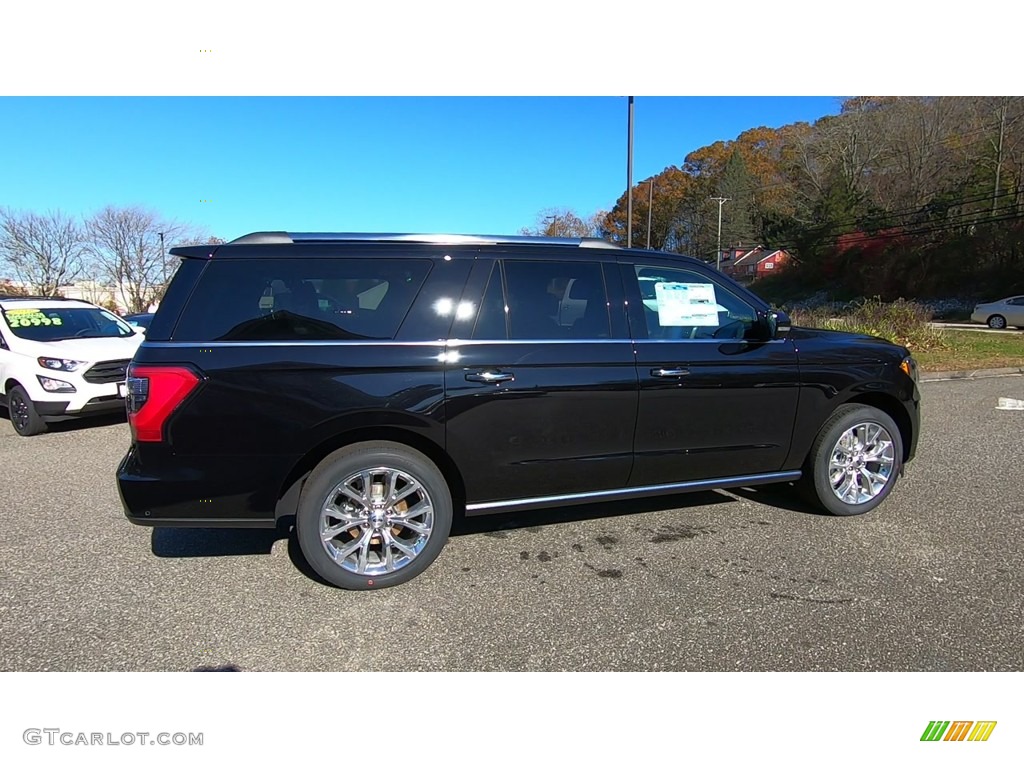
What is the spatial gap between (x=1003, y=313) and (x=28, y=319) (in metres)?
30.0

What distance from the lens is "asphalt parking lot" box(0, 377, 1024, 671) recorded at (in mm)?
2486

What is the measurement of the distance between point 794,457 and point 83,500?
17.3ft

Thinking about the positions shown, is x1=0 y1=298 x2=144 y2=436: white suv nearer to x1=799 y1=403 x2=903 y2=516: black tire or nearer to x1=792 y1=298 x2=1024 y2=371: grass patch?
x1=799 y1=403 x2=903 y2=516: black tire

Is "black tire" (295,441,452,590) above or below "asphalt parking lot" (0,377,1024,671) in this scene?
above

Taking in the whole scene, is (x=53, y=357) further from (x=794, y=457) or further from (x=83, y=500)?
(x=794, y=457)

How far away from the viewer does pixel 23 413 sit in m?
6.55

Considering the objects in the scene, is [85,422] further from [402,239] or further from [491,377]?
[491,377]

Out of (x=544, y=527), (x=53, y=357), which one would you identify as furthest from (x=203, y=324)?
(x=53, y=357)

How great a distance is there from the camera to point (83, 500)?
436 cm

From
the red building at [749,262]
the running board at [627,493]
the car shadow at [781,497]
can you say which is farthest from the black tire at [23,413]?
the red building at [749,262]

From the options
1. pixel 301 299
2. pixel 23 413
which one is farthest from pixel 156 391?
pixel 23 413

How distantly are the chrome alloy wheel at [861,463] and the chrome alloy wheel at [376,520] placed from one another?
280cm

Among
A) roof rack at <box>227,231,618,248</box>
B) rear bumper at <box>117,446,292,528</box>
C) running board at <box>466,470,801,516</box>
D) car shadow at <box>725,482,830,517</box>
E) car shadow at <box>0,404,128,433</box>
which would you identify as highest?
roof rack at <box>227,231,618,248</box>
